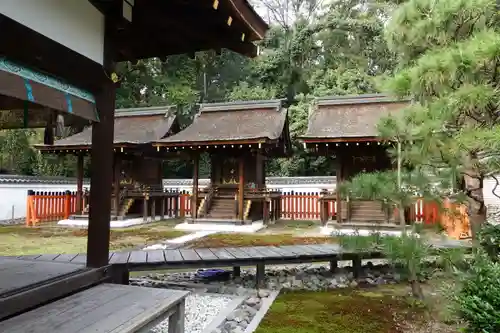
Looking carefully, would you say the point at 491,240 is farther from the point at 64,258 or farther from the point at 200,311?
the point at 64,258

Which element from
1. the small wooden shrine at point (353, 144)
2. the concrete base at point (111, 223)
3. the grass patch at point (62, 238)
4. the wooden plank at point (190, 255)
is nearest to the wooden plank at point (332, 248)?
the wooden plank at point (190, 255)

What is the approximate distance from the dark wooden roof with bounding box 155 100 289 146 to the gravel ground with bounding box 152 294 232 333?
6.81m

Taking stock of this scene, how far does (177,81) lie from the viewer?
870 inches

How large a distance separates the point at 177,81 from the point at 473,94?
20590 mm

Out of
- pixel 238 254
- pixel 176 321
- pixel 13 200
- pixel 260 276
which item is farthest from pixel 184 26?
pixel 13 200

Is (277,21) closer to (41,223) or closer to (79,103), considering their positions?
(41,223)

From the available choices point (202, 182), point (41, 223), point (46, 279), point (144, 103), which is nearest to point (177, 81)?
point (144, 103)

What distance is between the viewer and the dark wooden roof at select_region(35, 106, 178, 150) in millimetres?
13125

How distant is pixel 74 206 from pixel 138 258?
10.8m

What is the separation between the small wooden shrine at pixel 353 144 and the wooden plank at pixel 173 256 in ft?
20.3

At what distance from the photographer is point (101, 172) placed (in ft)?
9.89

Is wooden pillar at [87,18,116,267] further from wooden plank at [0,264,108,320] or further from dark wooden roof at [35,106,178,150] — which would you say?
dark wooden roof at [35,106,178,150]

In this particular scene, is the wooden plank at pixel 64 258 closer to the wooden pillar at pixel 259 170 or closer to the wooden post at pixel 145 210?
the wooden pillar at pixel 259 170

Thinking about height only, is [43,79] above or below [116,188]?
above
